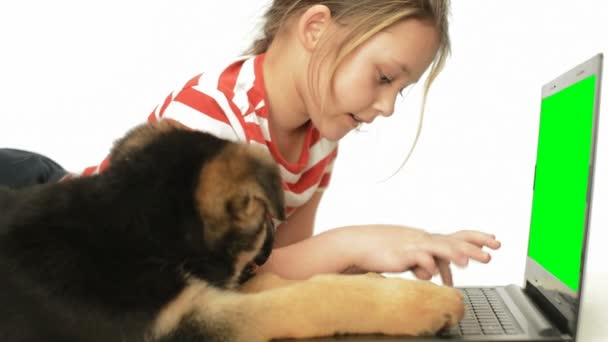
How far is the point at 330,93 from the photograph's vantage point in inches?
65.5

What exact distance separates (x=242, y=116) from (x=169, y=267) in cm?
75

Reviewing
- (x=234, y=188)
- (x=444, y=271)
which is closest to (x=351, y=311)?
(x=234, y=188)

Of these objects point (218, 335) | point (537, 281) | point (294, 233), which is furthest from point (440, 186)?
point (218, 335)

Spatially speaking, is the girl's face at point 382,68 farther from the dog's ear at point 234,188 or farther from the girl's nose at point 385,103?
the dog's ear at point 234,188

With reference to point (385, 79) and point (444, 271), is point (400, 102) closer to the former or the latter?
point (385, 79)

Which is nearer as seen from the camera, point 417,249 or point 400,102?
point 417,249

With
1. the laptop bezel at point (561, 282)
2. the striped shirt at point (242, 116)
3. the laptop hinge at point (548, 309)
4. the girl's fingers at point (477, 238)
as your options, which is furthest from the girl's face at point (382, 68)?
the laptop hinge at point (548, 309)

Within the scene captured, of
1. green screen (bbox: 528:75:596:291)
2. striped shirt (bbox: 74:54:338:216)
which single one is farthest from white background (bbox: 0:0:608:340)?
green screen (bbox: 528:75:596:291)

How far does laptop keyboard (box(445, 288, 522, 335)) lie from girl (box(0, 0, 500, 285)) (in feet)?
0.30

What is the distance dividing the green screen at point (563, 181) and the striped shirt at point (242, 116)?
1.85 feet

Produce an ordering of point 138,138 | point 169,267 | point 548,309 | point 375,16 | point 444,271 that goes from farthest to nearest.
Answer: point 375,16, point 444,271, point 548,309, point 138,138, point 169,267

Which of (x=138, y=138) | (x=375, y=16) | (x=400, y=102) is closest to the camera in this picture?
(x=138, y=138)

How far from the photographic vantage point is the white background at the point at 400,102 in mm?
2160

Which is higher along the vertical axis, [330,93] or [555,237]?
[330,93]
